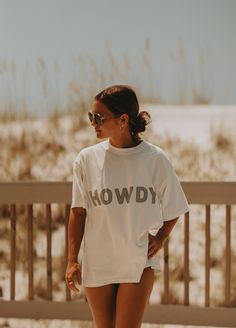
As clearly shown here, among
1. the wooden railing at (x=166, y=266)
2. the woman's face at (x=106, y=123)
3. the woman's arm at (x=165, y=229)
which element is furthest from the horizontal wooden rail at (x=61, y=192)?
the woman's face at (x=106, y=123)

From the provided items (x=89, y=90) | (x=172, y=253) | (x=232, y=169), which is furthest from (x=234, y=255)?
(x=89, y=90)

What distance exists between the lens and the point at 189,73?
6023 millimetres

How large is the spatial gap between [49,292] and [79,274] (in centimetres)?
132

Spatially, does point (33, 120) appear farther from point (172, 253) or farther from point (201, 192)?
point (201, 192)

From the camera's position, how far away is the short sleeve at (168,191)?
1.58m

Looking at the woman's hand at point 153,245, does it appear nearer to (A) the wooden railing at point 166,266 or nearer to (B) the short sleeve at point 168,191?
(B) the short sleeve at point 168,191

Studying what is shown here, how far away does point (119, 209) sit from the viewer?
60.4 inches

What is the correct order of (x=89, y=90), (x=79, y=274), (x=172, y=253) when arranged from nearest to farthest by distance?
1. (x=79, y=274)
2. (x=172, y=253)
3. (x=89, y=90)

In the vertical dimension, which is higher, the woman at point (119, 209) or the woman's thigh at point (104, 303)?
the woman at point (119, 209)

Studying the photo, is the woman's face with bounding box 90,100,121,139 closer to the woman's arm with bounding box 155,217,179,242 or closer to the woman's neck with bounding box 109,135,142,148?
the woman's neck with bounding box 109,135,142,148

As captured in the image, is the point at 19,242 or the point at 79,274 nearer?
the point at 79,274

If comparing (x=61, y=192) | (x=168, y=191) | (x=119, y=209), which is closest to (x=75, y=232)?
(x=119, y=209)

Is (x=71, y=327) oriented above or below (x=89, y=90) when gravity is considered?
below

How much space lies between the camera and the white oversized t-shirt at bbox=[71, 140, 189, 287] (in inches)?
60.5
